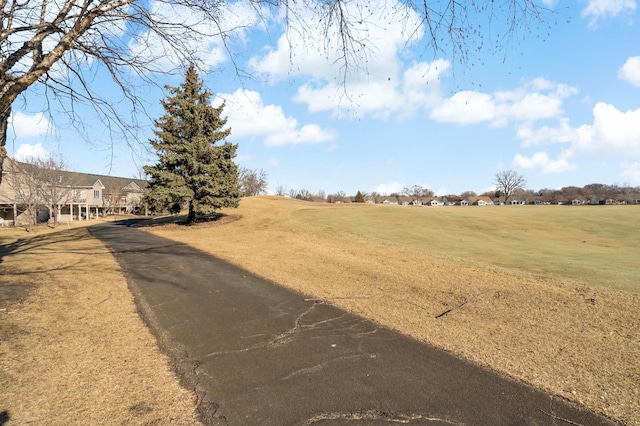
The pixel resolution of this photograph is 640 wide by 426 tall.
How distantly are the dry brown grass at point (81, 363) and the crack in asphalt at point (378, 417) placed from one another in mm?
1129

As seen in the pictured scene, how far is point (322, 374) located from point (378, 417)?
921 mm

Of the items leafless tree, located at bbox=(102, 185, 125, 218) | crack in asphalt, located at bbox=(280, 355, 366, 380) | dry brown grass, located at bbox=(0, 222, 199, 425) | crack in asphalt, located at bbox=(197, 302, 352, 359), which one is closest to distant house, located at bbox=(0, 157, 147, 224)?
leafless tree, located at bbox=(102, 185, 125, 218)

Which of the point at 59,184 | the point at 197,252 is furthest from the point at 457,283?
the point at 59,184

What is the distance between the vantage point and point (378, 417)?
9.73 ft

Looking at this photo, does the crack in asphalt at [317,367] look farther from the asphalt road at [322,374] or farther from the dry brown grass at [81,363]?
the dry brown grass at [81,363]

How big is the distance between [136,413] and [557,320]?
20.3ft

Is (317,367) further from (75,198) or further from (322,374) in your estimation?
(75,198)

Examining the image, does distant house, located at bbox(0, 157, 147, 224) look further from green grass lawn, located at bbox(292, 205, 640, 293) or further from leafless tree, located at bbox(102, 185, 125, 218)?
green grass lawn, located at bbox(292, 205, 640, 293)

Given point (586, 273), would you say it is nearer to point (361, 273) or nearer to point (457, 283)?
point (457, 283)

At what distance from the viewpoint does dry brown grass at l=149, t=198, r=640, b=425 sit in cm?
378

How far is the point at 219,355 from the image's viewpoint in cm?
427

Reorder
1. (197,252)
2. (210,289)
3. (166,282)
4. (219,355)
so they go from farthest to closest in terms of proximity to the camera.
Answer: (197,252), (166,282), (210,289), (219,355)

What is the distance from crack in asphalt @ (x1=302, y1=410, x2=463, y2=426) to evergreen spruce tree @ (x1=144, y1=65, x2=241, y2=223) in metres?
24.6

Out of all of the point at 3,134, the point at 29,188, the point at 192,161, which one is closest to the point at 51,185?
the point at 29,188
